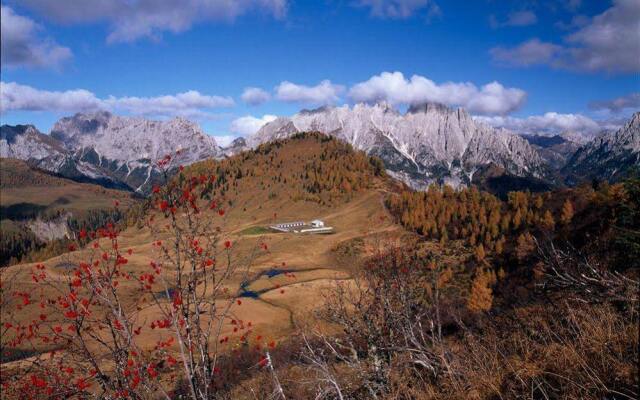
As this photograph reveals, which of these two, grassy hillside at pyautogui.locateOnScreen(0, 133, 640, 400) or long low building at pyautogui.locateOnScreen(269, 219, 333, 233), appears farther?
long low building at pyautogui.locateOnScreen(269, 219, 333, 233)

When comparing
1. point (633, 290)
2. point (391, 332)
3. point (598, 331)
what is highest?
point (633, 290)

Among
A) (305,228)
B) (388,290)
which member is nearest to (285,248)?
(305,228)

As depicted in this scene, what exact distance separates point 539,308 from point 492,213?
10199 cm

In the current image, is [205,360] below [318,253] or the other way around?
the other way around

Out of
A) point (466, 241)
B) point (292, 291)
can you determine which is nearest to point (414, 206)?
point (466, 241)

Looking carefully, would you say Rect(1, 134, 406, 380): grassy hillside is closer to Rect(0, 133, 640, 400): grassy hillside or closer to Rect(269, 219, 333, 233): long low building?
Rect(0, 133, 640, 400): grassy hillside

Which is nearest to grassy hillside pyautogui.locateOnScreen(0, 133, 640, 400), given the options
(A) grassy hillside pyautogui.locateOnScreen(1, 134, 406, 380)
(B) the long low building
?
(A) grassy hillside pyautogui.locateOnScreen(1, 134, 406, 380)

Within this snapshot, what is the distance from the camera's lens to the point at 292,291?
7444cm

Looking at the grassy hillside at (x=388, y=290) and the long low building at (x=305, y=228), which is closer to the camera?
the grassy hillside at (x=388, y=290)

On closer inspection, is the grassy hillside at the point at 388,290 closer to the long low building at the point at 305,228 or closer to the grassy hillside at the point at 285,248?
the grassy hillside at the point at 285,248

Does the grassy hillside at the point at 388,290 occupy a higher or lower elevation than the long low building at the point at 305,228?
higher

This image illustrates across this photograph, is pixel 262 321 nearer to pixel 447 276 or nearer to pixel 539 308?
pixel 447 276

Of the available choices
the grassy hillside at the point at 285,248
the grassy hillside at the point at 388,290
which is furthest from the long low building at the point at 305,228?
the grassy hillside at the point at 388,290

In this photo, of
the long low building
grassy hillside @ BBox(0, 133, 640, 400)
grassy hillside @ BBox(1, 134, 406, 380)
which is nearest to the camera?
grassy hillside @ BBox(0, 133, 640, 400)
